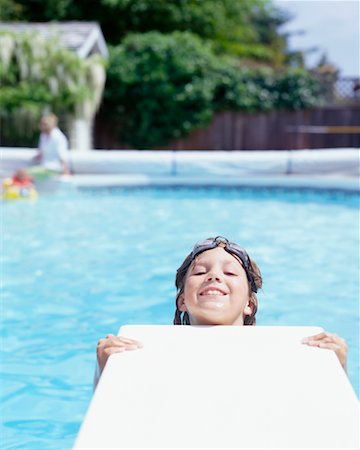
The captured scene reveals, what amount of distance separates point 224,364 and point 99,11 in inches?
813

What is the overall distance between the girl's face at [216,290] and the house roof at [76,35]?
42.9 ft

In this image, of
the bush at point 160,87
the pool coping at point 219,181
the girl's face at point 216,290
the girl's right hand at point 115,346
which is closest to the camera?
the girl's right hand at point 115,346

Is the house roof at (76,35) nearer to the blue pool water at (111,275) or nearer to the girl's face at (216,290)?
→ the blue pool water at (111,275)

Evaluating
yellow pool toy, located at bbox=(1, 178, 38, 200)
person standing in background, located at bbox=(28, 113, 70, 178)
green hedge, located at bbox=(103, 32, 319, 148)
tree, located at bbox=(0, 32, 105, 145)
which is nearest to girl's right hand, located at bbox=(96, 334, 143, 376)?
yellow pool toy, located at bbox=(1, 178, 38, 200)

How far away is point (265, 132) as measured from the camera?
17141mm

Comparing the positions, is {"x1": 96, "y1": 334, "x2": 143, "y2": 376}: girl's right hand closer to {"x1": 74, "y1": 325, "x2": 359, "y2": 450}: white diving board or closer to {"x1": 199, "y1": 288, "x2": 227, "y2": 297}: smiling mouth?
{"x1": 74, "y1": 325, "x2": 359, "y2": 450}: white diving board

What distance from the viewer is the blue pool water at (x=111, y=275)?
342cm

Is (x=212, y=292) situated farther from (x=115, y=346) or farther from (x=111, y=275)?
(x=111, y=275)

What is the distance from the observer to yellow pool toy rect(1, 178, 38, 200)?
9.32 metres

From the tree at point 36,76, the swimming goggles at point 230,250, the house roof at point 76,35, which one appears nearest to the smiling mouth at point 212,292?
the swimming goggles at point 230,250

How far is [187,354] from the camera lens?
1.73 meters

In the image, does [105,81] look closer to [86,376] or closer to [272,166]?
[272,166]

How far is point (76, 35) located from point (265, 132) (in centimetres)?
523

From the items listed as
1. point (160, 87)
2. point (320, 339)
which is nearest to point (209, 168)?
point (160, 87)
